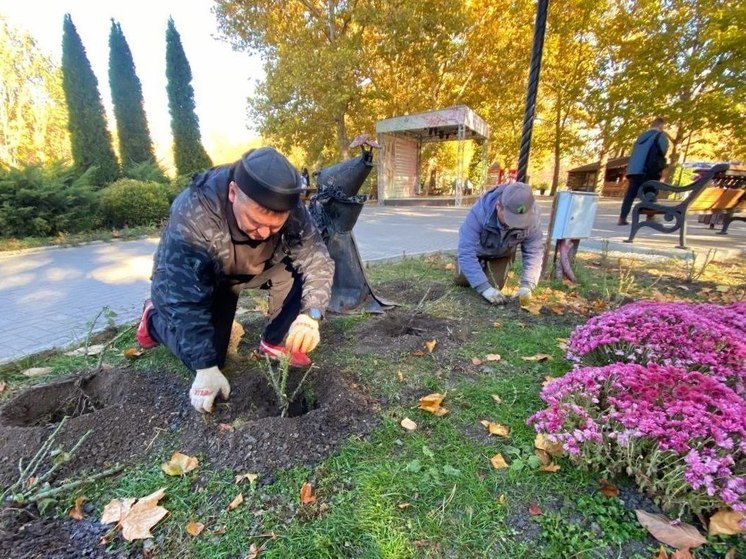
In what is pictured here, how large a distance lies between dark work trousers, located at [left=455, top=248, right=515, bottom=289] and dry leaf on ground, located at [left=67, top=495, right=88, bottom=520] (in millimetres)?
3196

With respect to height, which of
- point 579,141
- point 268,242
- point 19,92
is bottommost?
point 268,242

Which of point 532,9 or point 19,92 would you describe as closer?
point 532,9

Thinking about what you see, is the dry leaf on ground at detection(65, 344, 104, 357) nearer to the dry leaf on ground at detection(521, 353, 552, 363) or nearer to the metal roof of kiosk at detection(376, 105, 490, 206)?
the dry leaf on ground at detection(521, 353, 552, 363)

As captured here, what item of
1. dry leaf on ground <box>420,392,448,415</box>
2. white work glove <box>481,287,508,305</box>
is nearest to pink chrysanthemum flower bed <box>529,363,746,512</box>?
dry leaf on ground <box>420,392,448,415</box>

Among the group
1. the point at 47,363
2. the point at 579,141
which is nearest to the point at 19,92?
the point at 47,363

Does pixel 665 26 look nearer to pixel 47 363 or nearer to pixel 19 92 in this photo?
pixel 47 363

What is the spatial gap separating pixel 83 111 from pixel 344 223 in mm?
12424

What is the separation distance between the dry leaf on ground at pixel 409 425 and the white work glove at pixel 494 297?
1817 millimetres

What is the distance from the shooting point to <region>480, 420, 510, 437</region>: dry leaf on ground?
174 cm

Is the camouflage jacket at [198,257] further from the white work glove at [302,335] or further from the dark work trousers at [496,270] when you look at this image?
the dark work trousers at [496,270]

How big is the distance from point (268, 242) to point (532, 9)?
65.1ft

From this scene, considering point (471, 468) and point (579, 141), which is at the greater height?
point (579, 141)

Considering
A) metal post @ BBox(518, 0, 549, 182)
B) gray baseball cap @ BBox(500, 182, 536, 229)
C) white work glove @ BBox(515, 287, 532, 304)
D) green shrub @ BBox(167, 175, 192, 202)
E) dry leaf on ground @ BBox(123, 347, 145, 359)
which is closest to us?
dry leaf on ground @ BBox(123, 347, 145, 359)

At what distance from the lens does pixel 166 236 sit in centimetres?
184
